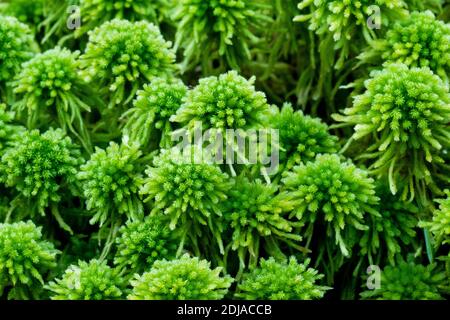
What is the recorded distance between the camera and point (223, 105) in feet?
4.30

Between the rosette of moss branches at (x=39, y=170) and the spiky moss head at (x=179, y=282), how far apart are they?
0.27 metres

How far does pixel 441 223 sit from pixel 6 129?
88 cm

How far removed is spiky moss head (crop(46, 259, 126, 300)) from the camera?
4.17 feet

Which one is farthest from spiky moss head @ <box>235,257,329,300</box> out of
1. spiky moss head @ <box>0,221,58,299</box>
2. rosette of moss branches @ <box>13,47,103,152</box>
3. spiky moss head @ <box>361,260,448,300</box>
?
rosette of moss branches @ <box>13,47,103,152</box>

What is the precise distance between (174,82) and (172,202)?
0.95ft

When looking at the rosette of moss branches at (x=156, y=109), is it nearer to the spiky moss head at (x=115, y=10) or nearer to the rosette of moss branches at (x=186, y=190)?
the rosette of moss branches at (x=186, y=190)

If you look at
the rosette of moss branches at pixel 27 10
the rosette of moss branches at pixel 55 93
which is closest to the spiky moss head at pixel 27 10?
the rosette of moss branches at pixel 27 10

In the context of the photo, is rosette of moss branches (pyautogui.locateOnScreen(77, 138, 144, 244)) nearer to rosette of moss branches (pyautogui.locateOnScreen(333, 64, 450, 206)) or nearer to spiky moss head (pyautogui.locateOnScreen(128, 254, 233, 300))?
spiky moss head (pyautogui.locateOnScreen(128, 254, 233, 300))

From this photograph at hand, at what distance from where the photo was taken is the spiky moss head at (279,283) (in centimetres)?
127

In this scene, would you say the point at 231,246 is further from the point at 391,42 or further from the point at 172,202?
the point at 391,42

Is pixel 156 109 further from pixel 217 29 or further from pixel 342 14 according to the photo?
pixel 342 14

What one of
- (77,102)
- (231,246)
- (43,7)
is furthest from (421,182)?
(43,7)
